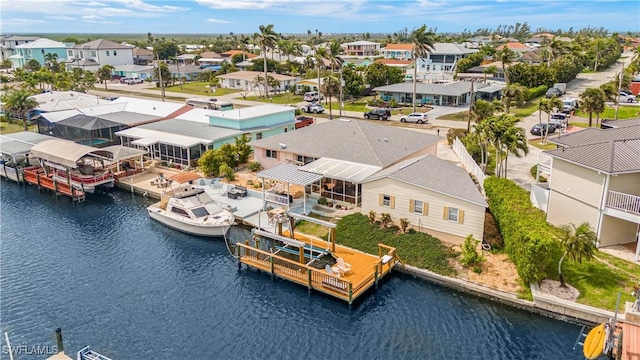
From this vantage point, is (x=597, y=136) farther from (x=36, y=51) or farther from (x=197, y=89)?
(x=36, y=51)

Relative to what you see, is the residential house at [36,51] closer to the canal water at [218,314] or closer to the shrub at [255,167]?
the shrub at [255,167]

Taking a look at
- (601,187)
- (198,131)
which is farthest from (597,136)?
(198,131)

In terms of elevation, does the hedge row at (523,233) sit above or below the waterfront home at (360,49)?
below

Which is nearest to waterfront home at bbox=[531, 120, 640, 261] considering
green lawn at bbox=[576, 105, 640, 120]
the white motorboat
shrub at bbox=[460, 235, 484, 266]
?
shrub at bbox=[460, 235, 484, 266]

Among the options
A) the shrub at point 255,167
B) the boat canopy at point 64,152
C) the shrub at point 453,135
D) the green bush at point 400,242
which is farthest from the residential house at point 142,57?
the green bush at point 400,242

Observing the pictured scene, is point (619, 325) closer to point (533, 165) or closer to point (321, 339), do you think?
point (321, 339)
